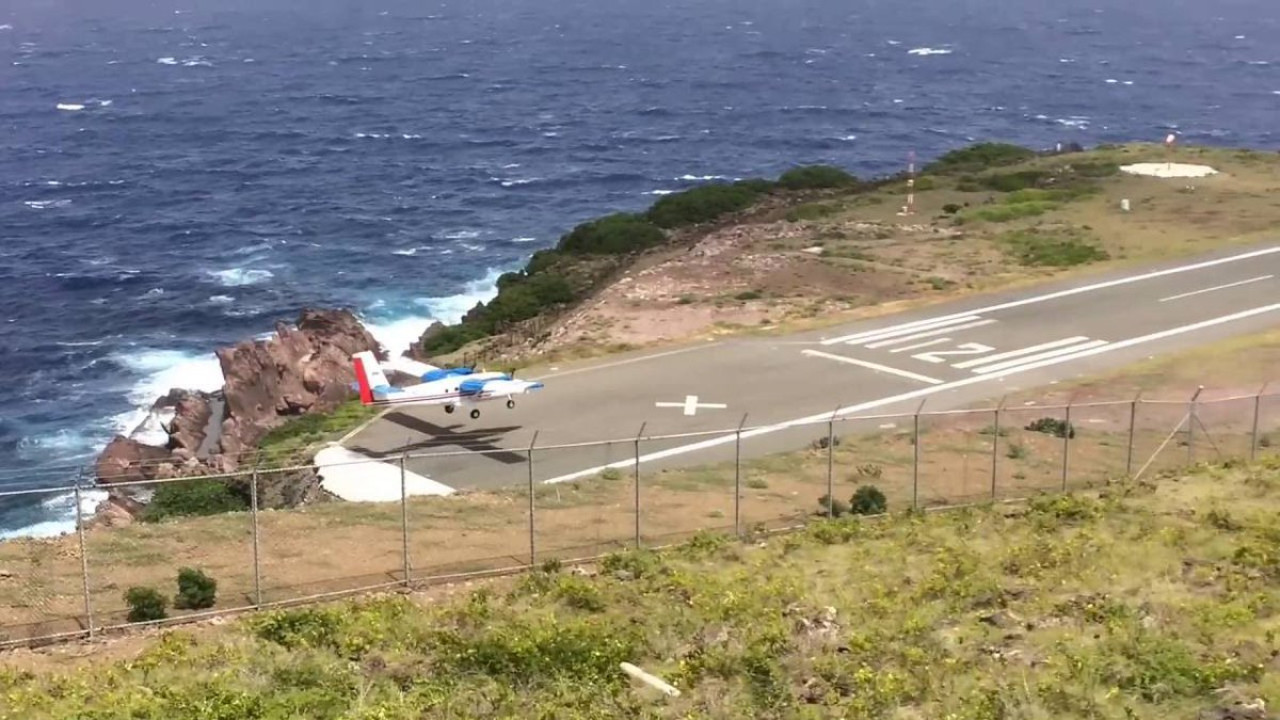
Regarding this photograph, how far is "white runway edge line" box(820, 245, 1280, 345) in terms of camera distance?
5403cm

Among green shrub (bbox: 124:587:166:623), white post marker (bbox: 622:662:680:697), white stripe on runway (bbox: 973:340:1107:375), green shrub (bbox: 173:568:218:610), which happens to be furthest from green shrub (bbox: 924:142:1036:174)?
white post marker (bbox: 622:662:680:697)

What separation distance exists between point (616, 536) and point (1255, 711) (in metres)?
14.9

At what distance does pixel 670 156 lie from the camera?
131m

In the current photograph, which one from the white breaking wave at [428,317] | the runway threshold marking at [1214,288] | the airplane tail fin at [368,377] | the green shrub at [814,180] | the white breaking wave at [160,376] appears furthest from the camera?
the green shrub at [814,180]

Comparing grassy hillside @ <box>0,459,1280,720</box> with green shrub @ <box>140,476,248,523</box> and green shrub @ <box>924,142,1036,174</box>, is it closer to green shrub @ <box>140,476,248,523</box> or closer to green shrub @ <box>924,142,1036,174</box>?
green shrub @ <box>140,476,248,523</box>

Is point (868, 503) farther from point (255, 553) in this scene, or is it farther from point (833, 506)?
point (255, 553)

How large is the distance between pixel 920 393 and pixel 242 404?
92.9 ft

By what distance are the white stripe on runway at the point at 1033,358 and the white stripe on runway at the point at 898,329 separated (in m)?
5.04

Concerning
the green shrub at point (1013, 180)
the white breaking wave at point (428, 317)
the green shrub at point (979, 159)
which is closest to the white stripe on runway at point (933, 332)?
the white breaking wave at point (428, 317)

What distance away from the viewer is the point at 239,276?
3501 inches

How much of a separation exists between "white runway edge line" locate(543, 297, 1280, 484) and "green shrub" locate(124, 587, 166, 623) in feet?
40.3

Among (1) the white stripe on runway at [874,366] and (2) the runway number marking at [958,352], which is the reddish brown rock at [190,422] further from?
(2) the runway number marking at [958,352]

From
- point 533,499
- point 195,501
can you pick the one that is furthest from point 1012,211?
point 533,499

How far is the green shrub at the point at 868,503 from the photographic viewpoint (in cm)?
3306
